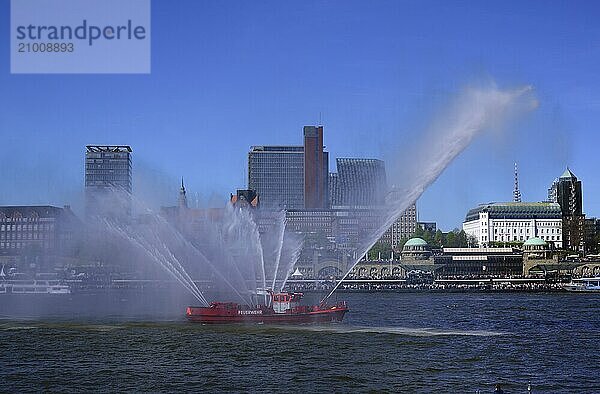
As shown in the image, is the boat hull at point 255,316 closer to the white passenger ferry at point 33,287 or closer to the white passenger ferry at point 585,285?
the white passenger ferry at point 33,287

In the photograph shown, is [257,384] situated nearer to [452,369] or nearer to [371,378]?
[371,378]

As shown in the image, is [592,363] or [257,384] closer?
[257,384]

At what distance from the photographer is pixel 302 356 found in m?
53.2

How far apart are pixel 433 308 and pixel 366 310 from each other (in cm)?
937

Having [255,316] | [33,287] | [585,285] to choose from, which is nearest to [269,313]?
[255,316]

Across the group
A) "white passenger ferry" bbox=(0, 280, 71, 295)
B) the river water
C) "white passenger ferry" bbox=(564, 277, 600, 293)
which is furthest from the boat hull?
"white passenger ferry" bbox=(564, 277, 600, 293)

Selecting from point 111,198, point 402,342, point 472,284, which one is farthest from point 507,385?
point 472,284

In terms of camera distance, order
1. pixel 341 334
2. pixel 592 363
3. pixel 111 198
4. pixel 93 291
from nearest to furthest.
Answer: pixel 592 363, pixel 341 334, pixel 111 198, pixel 93 291

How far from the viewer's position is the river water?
43.5 metres

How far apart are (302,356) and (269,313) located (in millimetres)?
21270

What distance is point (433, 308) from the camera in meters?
106

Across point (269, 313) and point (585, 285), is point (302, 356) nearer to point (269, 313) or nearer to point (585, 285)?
point (269, 313)

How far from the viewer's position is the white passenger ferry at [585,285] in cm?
16950

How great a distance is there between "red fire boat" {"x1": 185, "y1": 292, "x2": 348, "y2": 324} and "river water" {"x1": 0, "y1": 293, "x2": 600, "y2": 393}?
6.47ft
